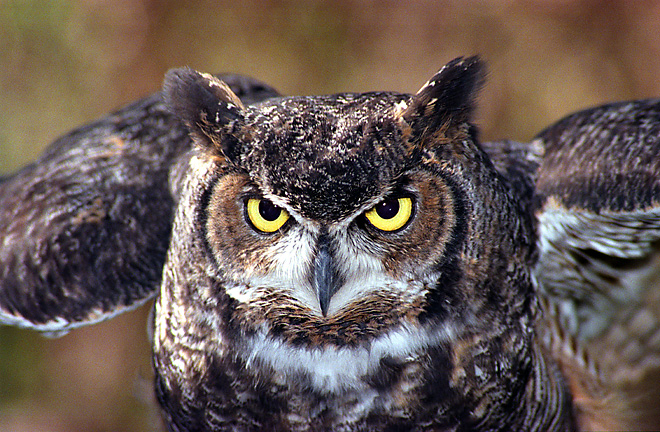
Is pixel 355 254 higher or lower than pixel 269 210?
lower

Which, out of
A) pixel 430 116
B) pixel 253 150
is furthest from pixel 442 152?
pixel 253 150

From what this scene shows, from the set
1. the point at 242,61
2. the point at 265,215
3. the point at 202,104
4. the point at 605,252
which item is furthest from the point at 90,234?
the point at 242,61

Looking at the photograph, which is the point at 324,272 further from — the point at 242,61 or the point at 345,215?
the point at 242,61

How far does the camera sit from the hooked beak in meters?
1.39

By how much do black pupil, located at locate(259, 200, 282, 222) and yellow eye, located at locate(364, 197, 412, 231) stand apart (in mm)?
207

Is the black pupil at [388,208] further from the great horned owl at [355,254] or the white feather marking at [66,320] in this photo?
the white feather marking at [66,320]

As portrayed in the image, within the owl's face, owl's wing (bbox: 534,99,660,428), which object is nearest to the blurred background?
owl's wing (bbox: 534,99,660,428)

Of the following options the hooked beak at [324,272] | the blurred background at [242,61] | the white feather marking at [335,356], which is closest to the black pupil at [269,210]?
the hooked beak at [324,272]

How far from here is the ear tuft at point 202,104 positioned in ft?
4.81

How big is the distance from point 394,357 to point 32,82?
346cm

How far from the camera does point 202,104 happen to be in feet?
4.91

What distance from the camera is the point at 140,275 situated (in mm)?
1959

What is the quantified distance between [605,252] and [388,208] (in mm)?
860

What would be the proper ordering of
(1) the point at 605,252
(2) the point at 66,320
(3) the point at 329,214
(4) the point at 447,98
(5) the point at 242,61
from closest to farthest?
(3) the point at 329,214 < (4) the point at 447,98 < (1) the point at 605,252 < (2) the point at 66,320 < (5) the point at 242,61
